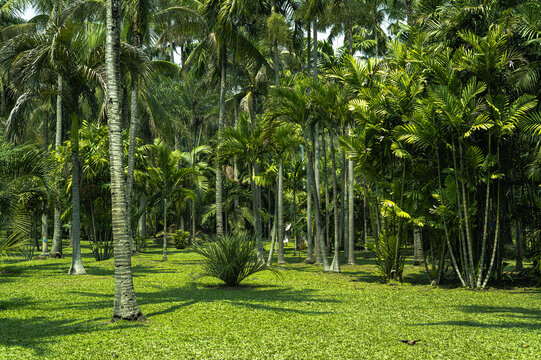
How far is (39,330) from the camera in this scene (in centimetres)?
682

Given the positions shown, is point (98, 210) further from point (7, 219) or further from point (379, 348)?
point (379, 348)

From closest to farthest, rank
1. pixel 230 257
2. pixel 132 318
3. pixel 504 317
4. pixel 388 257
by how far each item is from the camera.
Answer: pixel 132 318, pixel 504 317, pixel 230 257, pixel 388 257

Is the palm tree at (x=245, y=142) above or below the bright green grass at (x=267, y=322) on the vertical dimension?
above

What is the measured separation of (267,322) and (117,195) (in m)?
3.24

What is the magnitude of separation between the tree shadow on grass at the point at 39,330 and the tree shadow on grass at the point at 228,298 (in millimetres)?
1052

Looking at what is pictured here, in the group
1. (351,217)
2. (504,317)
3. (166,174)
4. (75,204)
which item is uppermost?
(166,174)

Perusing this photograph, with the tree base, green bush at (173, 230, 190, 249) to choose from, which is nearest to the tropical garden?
the tree base

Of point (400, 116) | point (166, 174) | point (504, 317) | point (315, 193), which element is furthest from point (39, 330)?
point (166, 174)

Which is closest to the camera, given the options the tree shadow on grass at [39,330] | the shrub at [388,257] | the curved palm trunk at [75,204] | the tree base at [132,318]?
the tree shadow on grass at [39,330]

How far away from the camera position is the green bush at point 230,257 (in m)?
11.5

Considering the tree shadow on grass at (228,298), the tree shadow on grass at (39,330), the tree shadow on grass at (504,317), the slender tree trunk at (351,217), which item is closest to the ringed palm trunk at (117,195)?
the tree shadow on grass at (39,330)

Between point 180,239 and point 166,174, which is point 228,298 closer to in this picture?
point 166,174

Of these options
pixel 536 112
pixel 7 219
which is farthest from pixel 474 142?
pixel 7 219

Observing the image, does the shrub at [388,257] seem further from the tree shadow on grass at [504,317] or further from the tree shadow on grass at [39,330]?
the tree shadow on grass at [39,330]
